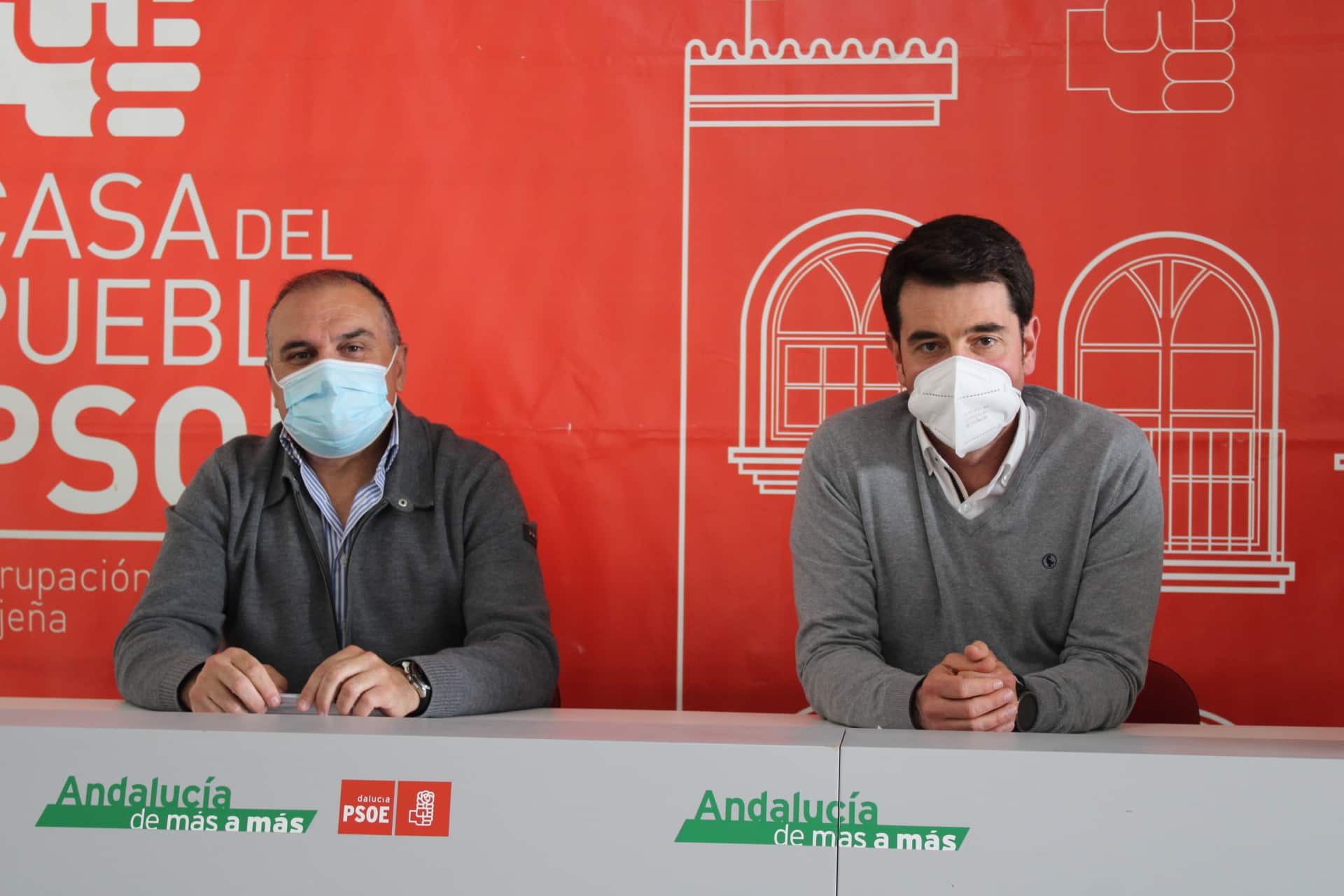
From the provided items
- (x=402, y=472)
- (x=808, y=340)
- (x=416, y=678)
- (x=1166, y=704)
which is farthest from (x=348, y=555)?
(x=1166, y=704)

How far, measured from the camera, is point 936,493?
164 cm

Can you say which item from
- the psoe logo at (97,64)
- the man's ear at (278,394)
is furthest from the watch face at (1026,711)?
the psoe logo at (97,64)

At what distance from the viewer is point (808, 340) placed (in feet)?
7.70

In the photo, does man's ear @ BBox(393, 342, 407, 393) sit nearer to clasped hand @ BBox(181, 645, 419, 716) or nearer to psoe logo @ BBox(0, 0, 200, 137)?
clasped hand @ BBox(181, 645, 419, 716)

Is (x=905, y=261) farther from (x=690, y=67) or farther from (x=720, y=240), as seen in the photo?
(x=690, y=67)

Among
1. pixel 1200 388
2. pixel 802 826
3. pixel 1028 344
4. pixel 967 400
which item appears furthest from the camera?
pixel 1200 388

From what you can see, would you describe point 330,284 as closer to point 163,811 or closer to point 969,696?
point 163,811

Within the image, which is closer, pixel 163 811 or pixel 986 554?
pixel 163 811

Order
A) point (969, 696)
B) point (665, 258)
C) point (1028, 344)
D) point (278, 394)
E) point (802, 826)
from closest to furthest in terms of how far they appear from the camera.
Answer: point (802, 826) < point (969, 696) < point (1028, 344) < point (278, 394) < point (665, 258)

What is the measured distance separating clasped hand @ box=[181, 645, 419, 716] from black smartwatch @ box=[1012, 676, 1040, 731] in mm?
719

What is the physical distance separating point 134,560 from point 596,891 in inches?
73.0

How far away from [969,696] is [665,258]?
132cm

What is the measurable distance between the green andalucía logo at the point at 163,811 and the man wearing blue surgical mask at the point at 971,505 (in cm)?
72

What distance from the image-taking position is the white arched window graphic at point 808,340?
233 cm
